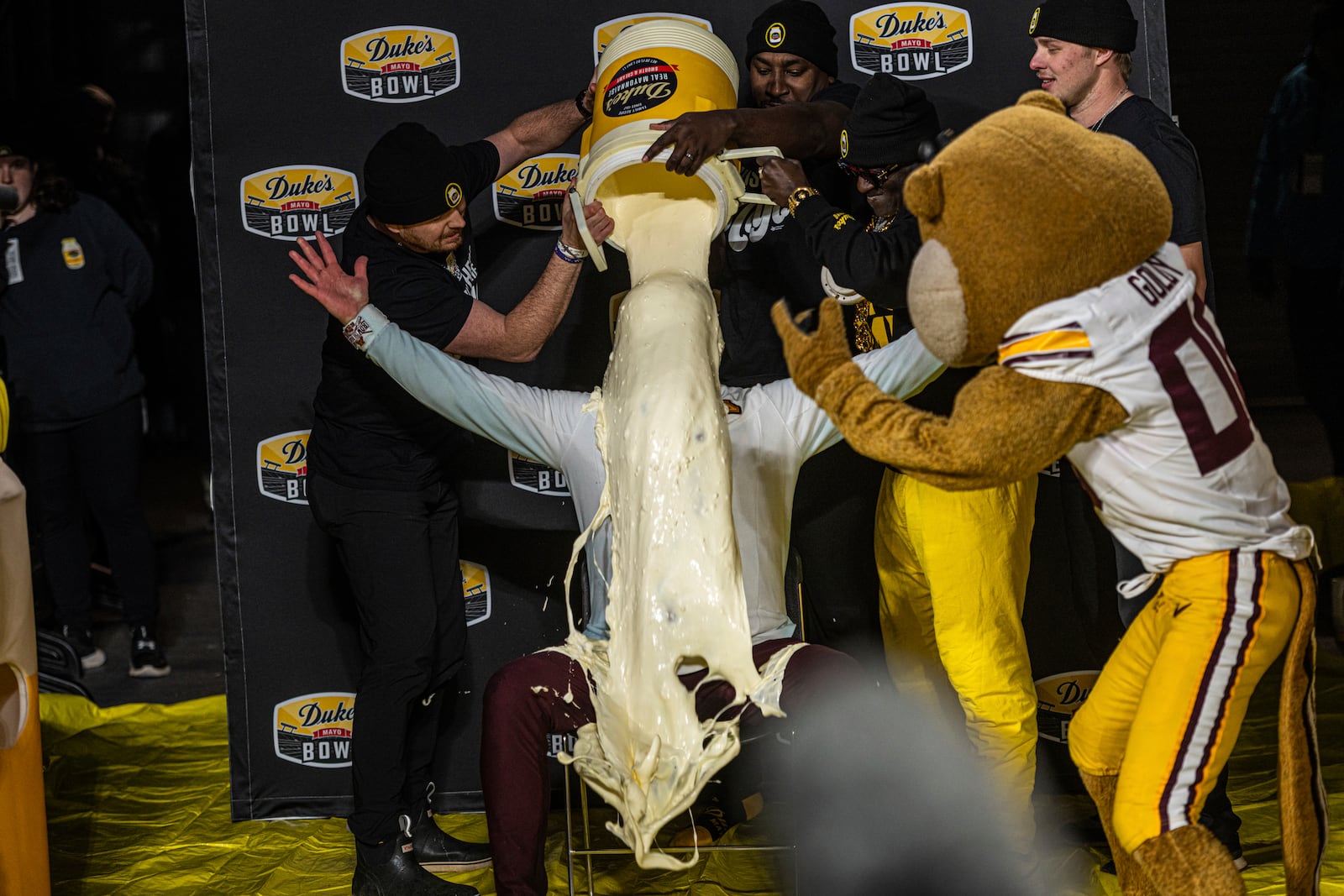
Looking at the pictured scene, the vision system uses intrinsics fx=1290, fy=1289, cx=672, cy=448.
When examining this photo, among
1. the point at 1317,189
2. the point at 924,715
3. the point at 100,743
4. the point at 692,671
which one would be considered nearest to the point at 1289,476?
the point at 1317,189

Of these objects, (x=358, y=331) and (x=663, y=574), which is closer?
(x=663, y=574)

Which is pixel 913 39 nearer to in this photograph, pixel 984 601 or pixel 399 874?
pixel 984 601

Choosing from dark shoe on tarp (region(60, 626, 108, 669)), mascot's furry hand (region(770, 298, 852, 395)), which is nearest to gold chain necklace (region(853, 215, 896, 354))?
mascot's furry hand (region(770, 298, 852, 395))

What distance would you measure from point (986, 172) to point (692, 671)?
100cm

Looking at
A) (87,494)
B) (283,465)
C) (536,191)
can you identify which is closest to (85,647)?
(87,494)

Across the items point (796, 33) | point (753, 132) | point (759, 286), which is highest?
point (796, 33)

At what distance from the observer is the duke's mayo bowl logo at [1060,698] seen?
298cm

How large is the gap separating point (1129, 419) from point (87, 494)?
127 inches

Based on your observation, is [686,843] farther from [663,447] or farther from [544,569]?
[663,447]

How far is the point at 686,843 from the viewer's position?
9.53 feet

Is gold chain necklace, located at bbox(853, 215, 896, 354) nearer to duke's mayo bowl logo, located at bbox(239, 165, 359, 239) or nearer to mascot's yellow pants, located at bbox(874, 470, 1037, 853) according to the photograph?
mascot's yellow pants, located at bbox(874, 470, 1037, 853)

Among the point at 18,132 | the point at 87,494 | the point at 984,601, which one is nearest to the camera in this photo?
the point at 984,601

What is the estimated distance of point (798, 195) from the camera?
90.4 inches

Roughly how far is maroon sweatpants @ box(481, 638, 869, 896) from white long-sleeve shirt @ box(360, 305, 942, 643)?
0.11m
